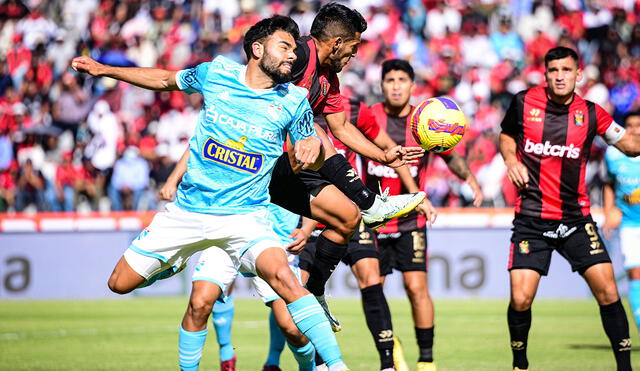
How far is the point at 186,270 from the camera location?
17.3m

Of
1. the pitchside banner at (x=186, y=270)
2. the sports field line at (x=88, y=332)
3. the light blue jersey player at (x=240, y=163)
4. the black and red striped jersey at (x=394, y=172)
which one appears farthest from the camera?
the pitchside banner at (x=186, y=270)

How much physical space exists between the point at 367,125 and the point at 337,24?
1558mm

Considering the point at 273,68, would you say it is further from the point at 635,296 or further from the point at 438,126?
the point at 635,296

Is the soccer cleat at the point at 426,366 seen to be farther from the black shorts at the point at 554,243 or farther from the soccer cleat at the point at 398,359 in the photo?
the black shorts at the point at 554,243

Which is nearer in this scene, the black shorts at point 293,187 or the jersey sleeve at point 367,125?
the black shorts at point 293,187

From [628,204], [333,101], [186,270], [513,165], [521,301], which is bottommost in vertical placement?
[186,270]

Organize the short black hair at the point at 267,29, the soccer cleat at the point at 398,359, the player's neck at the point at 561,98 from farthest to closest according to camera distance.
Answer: the soccer cleat at the point at 398,359
the player's neck at the point at 561,98
the short black hair at the point at 267,29

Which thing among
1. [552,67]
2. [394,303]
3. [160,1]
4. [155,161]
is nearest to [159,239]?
[552,67]

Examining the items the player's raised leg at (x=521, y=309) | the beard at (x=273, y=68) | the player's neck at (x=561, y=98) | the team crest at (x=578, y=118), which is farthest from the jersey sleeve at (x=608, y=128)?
the beard at (x=273, y=68)

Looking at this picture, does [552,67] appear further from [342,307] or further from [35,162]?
[35,162]

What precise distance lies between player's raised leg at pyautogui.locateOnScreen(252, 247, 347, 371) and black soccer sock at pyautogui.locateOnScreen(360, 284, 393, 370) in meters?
2.02

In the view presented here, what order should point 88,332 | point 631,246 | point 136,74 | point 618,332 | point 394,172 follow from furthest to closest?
point 88,332 < point 631,246 < point 394,172 < point 618,332 < point 136,74

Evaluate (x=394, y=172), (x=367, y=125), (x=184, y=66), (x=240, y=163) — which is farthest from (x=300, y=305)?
(x=184, y=66)

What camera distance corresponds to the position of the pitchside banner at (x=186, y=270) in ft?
54.2
